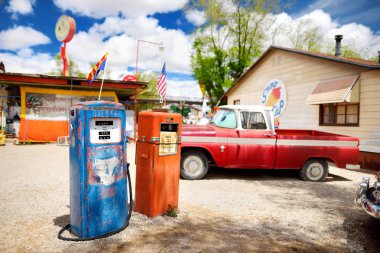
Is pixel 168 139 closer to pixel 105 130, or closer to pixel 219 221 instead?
pixel 105 130

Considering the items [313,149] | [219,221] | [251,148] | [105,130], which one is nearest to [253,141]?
[251,148]

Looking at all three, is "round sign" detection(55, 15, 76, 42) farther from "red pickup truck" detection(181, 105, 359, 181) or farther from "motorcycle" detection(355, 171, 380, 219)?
"motorcycle" detection(355, 171, 380, 219)

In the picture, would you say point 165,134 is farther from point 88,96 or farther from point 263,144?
point 88,96

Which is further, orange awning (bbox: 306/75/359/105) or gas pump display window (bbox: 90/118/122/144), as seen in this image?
orange awning (bbox: 306/75/359/105)

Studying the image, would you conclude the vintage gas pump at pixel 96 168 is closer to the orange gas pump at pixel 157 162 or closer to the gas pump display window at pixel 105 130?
the gas pump display window at pixel 105 130

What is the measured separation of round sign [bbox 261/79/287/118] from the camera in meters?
13.9

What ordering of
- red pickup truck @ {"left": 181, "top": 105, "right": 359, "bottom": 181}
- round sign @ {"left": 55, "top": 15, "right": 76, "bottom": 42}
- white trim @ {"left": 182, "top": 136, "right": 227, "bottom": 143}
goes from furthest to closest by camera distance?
round sign @ {"left": 55, "top": 15, "right": 76, "bottom": 42} < red pickup truck @ {"left": 181, "top": 105, "right": 359, "bottom": 181} < white trim @ {"left": 182, "top": 136, "right": 227, "bottom": 143}

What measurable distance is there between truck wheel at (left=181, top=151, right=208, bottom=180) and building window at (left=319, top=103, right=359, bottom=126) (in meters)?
6.53

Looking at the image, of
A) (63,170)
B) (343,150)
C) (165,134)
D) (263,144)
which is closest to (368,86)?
(343,150)

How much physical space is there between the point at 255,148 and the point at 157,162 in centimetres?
360

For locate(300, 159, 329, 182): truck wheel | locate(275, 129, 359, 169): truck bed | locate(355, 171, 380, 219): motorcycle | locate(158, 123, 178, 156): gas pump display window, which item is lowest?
locate(300, 159, 329, 182): truck wheel

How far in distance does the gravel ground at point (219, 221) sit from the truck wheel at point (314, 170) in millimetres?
346

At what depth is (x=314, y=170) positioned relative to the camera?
7.41m

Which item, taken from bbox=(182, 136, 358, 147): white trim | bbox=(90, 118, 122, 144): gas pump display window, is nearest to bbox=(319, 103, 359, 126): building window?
bbox=(182, 136, 358, 147): white trim
